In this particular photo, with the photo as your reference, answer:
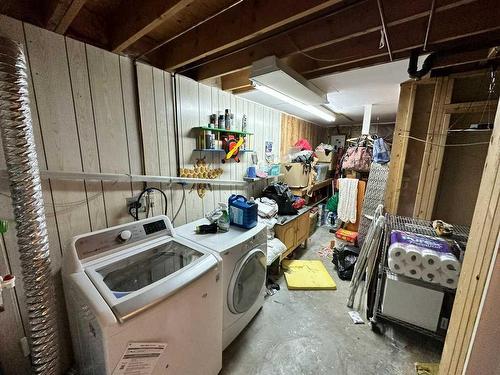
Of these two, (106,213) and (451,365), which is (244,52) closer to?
(106,213)

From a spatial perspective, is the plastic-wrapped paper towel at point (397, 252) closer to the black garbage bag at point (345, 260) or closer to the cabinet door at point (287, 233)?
the black garbage bag at point (345, 260)

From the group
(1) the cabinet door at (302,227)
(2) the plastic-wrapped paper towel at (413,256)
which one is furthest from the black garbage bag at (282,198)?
(2) the plastic-wrapped paper towel at (413,256)

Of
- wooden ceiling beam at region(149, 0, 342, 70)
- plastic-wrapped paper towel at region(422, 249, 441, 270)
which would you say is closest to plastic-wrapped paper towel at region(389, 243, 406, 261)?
plastic-wrapped paper towel at region(422, 249, 441, 270)

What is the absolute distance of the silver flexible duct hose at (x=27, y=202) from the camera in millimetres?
948

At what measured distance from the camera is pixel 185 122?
2.07m

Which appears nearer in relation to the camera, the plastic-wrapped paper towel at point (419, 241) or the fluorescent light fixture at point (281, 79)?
the fluorescent light fixture at point (281, 79)

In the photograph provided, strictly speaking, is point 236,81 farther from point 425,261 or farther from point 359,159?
point 359,159

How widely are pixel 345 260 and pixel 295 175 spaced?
1494 mm

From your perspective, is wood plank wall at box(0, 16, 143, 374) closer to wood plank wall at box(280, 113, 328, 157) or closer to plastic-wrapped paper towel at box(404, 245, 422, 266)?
plastic-wrapped paper towel at box(404, 245, 422, 266)

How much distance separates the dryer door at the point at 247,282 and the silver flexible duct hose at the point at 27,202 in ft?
3.48

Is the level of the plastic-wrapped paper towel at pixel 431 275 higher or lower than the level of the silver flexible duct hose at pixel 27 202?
lower

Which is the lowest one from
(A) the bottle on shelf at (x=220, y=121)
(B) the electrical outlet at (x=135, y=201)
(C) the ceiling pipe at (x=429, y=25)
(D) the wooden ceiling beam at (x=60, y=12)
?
(B) the electrical outlet at (x=135, y=201)

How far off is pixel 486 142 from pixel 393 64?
1.23 meters

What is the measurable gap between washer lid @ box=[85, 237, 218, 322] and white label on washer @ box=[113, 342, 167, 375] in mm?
186
